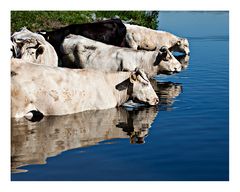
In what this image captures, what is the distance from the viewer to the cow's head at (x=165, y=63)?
18219 millimetres

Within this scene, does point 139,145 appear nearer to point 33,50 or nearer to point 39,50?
point 33,50

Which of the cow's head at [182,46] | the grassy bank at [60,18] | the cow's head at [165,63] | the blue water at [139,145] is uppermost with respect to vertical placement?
the grassy bank at [60,18]

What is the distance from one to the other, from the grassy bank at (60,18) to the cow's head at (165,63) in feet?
19.1

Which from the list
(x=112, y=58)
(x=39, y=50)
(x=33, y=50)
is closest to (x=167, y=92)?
(x=112, y=58)

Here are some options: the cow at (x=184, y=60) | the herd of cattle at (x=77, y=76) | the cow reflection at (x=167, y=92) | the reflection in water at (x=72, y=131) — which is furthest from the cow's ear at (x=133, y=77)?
the cow at (x=184, y=60)

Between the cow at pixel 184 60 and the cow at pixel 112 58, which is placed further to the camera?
the cow at pixel 184 60

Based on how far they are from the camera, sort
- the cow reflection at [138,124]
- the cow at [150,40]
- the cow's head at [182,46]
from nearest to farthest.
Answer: the cow reflection at [138,124], the cow at [150,40], the cow's head at [182,46]

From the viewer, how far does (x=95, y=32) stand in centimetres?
2244

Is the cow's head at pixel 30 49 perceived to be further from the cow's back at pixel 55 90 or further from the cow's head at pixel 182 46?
the cow's head at pixel 182 46

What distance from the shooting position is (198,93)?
14906mm

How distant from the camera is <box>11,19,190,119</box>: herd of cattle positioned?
11594mm

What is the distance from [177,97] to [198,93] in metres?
0.70

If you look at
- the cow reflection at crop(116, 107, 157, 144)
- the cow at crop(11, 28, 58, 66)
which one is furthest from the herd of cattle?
the cow reflection at crop(116, 107, 157, 144)

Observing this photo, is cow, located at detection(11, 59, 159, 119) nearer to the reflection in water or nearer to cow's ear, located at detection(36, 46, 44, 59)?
the reflection in water
